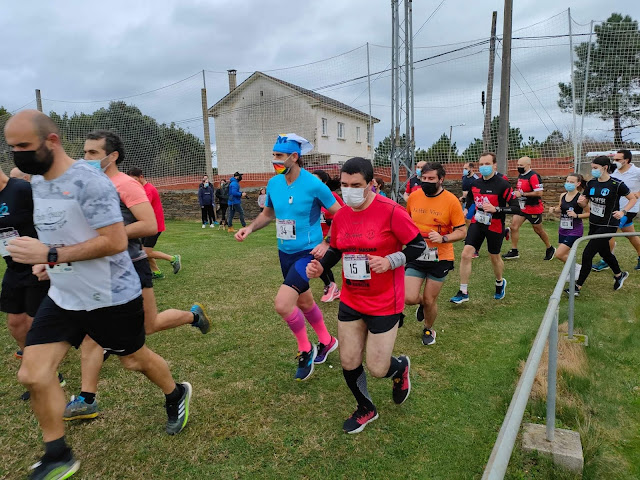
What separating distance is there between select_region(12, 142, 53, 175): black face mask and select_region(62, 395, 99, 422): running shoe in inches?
73.8

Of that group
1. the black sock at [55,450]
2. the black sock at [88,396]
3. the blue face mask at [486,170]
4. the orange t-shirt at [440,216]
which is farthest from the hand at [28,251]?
the blue face mask at [486,170]

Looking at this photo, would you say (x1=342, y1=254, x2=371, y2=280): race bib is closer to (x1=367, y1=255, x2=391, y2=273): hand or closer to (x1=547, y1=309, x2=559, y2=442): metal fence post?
(x1=367, y1=255, x2=391, y2=273): hand

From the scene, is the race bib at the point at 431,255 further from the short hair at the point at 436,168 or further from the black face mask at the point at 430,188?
the short hair at the point at 436,168

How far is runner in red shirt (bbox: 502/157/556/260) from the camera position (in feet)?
28.9

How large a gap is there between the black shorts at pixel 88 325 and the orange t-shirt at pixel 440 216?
310 centimetres

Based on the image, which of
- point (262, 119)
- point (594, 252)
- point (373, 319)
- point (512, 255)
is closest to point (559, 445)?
point (373, 319)

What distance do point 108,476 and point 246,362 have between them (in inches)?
66.3

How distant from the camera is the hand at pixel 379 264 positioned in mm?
2668

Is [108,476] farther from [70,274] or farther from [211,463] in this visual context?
[70,274]

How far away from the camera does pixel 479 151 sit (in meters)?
14.9

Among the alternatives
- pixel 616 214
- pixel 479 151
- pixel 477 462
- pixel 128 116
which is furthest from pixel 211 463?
pixel 128 116

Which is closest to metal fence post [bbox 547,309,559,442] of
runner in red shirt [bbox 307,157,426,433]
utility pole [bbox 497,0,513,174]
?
runner in red shirt [bbox 307,157,426,433]

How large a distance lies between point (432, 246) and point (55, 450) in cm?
362

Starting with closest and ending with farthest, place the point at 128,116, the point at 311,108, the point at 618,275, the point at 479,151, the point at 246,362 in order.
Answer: the point at 246,362
the point at 618,275
the point at 479,151
the point at 128,116
the point at 311,108
